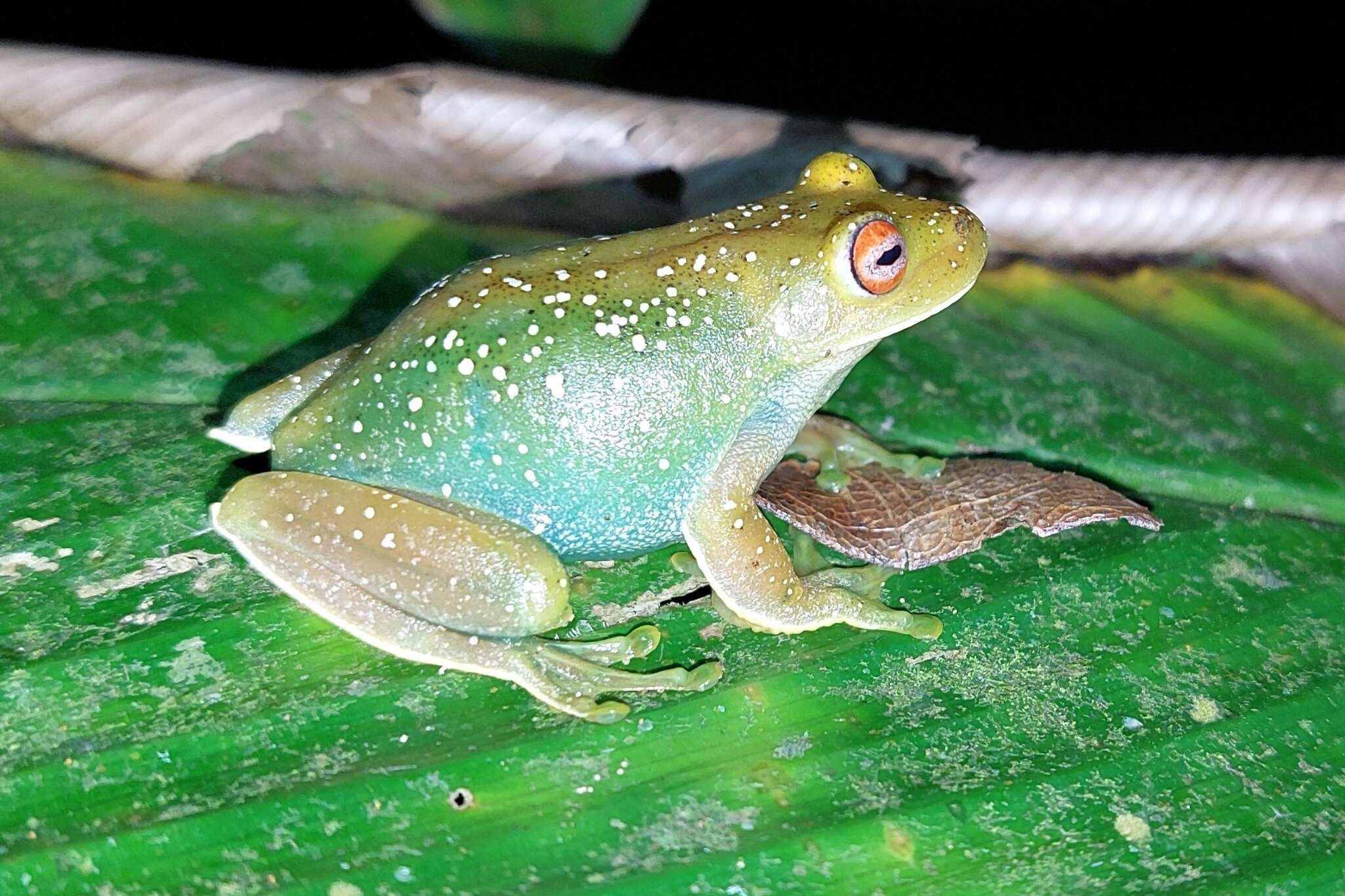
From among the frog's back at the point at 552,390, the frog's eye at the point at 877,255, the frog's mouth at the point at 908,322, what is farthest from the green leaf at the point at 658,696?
the frog's eye at the point at 877,255

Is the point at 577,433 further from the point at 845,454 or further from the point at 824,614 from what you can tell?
the point at 845,454

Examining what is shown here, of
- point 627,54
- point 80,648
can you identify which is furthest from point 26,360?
point 627,54

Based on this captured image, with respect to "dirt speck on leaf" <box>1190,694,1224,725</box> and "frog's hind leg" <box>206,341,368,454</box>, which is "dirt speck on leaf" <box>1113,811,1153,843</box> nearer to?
"dirt speck on leaf" <box>1190,694,1224,725</box>

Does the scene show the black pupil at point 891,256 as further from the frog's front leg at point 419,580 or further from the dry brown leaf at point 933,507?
the frog's front leg at point 419,580

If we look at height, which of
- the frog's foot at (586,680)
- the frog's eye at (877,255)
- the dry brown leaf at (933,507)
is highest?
the frog's eye at (877,255)

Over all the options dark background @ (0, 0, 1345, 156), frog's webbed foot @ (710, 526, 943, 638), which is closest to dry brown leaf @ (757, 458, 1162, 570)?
frog's webbed foot @ (710, 526, 943, 638)
